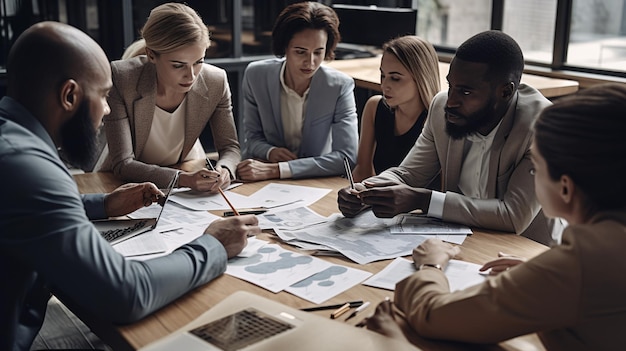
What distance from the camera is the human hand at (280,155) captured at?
2703 millimetres

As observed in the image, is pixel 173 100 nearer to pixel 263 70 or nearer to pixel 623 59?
pixel 263 70

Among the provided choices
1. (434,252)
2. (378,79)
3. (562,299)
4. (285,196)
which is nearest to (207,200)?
(285,196)

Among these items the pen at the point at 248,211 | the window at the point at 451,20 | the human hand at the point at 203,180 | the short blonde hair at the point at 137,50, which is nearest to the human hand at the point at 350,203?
the pen at the point at 248,211

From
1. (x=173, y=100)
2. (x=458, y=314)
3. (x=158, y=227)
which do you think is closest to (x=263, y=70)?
(x=173, y=100)

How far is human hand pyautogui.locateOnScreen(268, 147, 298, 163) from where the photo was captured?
270 centimetres

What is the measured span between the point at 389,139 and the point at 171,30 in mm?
965

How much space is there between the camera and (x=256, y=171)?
2.44m

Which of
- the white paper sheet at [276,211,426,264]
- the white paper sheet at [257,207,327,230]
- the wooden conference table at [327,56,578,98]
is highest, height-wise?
the wooden conference table at [327,56,578,98]

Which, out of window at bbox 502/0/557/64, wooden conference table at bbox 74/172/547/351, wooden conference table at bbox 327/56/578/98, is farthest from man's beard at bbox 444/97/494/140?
window at bbox 502/0/557/64

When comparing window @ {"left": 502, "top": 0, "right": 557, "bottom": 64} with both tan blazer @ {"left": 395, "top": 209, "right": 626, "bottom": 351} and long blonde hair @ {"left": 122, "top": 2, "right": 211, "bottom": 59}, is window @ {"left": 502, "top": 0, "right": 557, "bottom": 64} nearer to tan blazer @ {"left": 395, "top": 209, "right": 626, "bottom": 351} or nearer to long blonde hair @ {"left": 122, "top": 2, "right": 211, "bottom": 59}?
long blonde hair @ {"left": 122, "top": 2, "right": 211, "bottom": 59}

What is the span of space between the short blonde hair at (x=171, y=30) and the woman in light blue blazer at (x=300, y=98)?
20.1 inches

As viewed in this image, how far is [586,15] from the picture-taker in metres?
4.06

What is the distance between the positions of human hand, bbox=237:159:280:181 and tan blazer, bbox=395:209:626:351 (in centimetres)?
128

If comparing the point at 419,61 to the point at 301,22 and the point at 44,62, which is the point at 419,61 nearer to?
the point at 301,22
